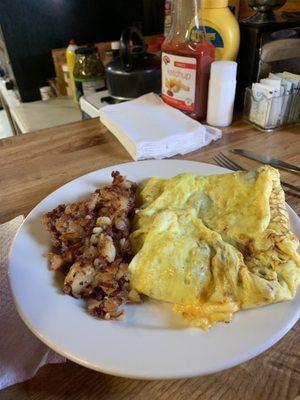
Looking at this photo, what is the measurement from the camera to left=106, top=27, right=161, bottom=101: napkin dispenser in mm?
1172

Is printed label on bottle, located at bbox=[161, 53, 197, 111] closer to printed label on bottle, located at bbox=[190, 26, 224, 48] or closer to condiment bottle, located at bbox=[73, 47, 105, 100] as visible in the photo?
printed label on bottle, located at bbox=[190, 26, 224, 48]

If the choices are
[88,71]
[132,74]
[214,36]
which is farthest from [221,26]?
[88,71]

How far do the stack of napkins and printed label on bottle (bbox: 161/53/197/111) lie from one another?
39 mm

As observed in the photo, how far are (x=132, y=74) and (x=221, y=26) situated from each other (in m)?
0.35

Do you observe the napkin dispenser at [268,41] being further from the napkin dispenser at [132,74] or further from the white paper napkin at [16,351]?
the white paper napkin at [16,351]

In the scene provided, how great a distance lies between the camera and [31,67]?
1846 millimetres

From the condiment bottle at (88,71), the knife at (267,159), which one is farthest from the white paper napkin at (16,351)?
the condiment bottle at (88,71)

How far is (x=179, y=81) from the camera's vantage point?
3.25 feet

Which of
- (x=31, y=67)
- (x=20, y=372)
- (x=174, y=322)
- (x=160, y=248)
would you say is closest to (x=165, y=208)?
(x=160, y=248)

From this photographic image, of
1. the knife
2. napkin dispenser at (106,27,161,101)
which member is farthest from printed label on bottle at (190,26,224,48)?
the knife

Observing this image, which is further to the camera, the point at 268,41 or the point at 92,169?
the point at 268,41

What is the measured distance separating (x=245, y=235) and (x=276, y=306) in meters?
0.13

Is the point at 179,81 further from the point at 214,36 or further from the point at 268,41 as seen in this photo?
the point at 268,41

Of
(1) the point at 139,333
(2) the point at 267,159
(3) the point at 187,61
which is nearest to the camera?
(1) the point at 139,333
